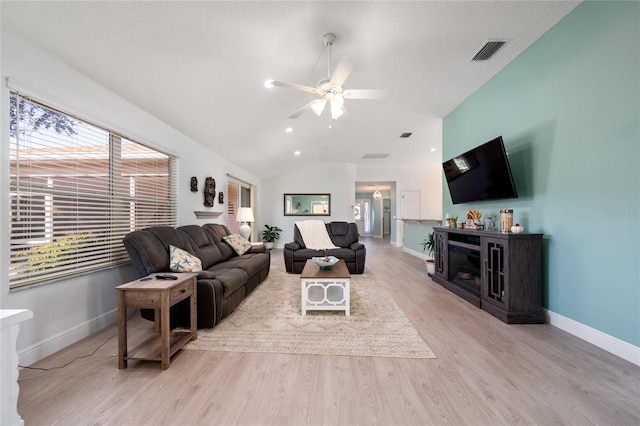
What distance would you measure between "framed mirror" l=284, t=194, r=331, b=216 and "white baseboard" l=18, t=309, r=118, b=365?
5.96m

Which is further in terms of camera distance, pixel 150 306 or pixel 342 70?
pixel 342 70

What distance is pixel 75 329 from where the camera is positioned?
2.15 m

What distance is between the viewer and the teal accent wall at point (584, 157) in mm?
1873

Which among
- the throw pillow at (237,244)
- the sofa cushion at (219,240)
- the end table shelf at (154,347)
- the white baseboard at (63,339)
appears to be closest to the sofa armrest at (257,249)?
the throw pillow at (237,244)

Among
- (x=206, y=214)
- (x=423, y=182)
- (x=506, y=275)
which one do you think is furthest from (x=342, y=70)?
(x=423, y=182)

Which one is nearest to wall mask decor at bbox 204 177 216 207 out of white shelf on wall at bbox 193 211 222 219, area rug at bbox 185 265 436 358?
white shelf on wall at bbox 193 211 222 219

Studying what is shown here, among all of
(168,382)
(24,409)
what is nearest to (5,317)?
(24,409)

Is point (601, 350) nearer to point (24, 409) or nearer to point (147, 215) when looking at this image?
point (24, 409)

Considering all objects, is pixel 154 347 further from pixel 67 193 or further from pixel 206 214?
pixel 206 214

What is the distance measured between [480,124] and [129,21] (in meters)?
4.03

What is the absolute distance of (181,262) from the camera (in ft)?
8.37

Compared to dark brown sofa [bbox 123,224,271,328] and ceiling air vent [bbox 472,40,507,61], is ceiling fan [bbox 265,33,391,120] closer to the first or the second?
ceiling air vent [bbox 472,40,507,61]

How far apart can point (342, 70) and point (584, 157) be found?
2.26 meters

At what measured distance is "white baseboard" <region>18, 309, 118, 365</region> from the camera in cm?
180
